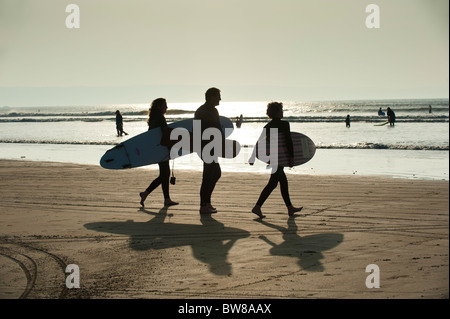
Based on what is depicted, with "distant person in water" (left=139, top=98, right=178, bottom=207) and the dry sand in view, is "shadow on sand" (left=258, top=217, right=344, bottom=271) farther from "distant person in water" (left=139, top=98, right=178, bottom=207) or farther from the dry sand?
"distant person in water" (left=139, top=98, right=178, bottom=207)

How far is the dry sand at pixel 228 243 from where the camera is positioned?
4.66 meters

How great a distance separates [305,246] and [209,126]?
8.84ft

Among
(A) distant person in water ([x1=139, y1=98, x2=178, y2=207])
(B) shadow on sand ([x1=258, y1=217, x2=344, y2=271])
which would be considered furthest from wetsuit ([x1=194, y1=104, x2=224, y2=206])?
(B) shadow on sand ([x1=258, y1=217, x2=344, y2=271])

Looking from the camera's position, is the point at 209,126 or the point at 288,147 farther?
the point at 209,126

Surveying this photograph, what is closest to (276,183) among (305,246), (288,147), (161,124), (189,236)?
(288,147)

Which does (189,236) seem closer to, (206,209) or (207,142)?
(206,209)

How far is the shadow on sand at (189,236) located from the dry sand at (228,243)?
1 centimetres

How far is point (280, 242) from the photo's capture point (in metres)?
6.33

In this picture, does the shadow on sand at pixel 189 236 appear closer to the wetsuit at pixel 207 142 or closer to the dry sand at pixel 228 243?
the dry sand at pixel 228 243

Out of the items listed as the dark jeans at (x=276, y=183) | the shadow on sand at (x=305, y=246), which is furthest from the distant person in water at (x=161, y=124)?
the shadow on sand at (x=305, y=246)

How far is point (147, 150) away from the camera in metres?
9.78

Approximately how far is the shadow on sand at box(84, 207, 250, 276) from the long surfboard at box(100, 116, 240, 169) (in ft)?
4.62

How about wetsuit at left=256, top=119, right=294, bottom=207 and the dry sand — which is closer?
the dry sand

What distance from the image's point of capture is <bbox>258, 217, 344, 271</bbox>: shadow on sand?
542cm
